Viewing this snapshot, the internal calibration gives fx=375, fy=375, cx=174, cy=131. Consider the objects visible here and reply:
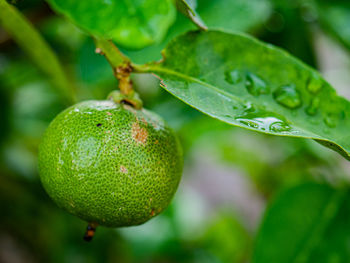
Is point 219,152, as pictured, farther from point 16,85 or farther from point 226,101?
point 226,101

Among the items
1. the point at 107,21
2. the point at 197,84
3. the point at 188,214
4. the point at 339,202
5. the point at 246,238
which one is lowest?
the point at 246,238

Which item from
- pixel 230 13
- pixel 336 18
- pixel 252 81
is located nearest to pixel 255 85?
pixel 252 81

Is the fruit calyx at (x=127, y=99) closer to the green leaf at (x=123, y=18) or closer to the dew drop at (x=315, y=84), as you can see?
the green leaf at (x=123, y=18)

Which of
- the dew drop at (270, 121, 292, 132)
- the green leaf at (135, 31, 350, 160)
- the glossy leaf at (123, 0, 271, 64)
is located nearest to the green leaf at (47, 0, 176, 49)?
the green leaf at (135, 31, 350, 160)

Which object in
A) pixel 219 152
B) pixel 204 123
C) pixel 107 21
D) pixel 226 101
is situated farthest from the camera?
pixel 219 152

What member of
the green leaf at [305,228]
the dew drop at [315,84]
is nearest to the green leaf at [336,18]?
the green leaf at [305,228]

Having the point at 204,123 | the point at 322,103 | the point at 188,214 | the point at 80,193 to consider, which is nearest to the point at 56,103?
the point at 204,123

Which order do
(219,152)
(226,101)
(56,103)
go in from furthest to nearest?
1. (219,152)
2. (56,103)
3. (226,101)
